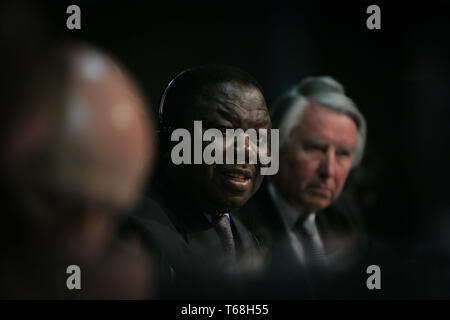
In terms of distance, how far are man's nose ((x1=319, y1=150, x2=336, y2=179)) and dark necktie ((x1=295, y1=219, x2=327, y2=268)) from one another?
0.20m

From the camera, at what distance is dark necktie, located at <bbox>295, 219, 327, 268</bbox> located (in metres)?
2.04

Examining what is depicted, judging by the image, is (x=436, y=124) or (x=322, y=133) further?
(x=436, y=124)

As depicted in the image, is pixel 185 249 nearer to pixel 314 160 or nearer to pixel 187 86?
pixel 187 86

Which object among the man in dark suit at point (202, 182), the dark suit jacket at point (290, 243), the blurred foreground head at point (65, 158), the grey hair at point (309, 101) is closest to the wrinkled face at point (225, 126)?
the man in dark suit at point (202, 182)

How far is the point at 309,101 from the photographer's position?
2.09m

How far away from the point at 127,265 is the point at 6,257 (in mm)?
334

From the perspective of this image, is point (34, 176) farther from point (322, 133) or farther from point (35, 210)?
point (322, 133)

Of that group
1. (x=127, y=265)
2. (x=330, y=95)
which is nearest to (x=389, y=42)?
(x=330, y=95)

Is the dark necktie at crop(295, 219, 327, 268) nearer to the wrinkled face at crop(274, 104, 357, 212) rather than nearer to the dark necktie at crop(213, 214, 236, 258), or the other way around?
the wrinkled face at crop(274, 104, 357, 212)

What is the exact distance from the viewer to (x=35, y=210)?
116 centimetres

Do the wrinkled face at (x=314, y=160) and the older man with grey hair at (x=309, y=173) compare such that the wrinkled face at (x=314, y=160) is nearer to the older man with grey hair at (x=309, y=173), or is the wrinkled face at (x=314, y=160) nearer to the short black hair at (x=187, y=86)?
the older man with grey hair at (x=309, y=173)

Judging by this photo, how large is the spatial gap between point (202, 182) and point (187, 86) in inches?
12.3

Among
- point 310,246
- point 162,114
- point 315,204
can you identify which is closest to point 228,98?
point 162,114

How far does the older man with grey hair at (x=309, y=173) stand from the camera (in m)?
2.02
